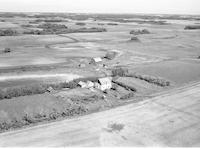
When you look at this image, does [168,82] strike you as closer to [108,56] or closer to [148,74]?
[148,74]

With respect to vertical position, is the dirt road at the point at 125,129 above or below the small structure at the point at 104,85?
below

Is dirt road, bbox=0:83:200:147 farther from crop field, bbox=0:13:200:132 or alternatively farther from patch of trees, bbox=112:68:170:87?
patch of trees, bbox=112:68:170:87

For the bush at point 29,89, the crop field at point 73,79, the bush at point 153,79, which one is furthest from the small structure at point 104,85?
the bush at point 153,79

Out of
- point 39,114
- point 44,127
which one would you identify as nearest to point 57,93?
point 39,114

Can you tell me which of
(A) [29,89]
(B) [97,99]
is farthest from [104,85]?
(A) [29,89]

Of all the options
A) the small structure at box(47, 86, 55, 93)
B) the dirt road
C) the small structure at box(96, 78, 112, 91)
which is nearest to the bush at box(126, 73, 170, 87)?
the small structure at box(96, 78, 112, 91)

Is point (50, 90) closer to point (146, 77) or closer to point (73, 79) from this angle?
point (73, 79)

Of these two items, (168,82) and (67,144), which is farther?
(168,82)

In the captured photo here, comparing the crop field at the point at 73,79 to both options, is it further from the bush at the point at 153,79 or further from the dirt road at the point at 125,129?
the dirt road at the point at 125,129
